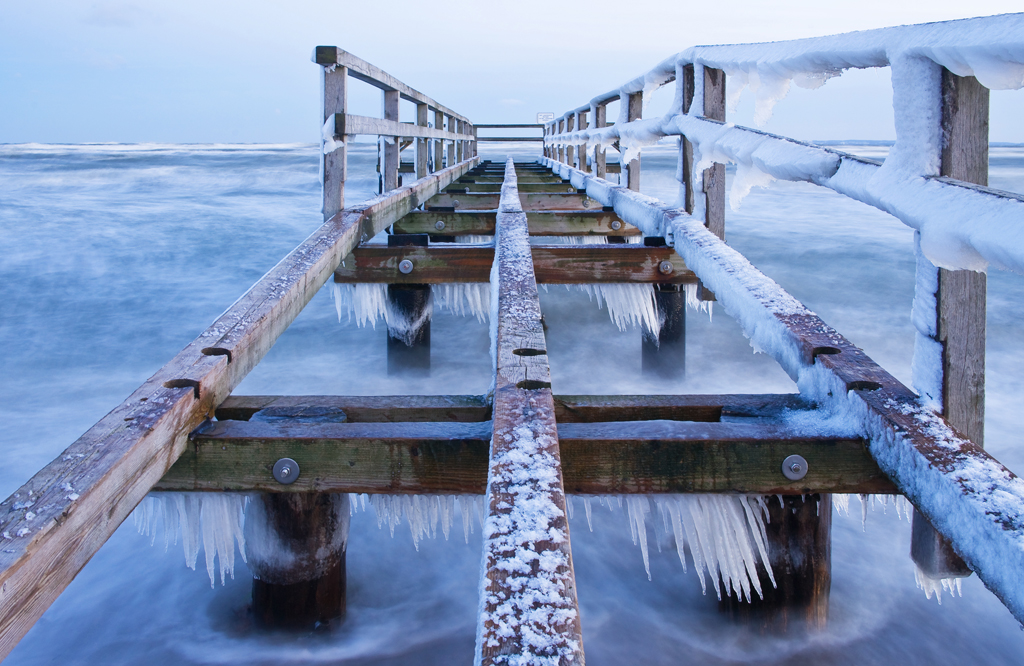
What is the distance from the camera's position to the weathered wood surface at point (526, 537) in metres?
0.83

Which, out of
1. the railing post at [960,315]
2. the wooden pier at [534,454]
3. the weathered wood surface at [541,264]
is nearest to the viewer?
the wooden pier at [534,454]

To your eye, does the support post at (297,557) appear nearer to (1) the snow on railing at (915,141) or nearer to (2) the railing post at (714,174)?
(1) the snow on railing at (915,141)

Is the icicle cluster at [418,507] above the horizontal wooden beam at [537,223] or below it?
below

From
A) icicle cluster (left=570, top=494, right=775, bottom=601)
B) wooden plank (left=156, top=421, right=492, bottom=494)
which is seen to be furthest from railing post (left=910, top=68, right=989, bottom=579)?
wooden plank (left=156, top=421, right=492, bottom=494)

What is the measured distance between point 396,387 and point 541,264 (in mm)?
2291

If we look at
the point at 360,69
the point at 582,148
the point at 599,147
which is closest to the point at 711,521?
the point at 360,69

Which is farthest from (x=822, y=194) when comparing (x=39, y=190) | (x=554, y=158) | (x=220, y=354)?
(x=39, y=190)

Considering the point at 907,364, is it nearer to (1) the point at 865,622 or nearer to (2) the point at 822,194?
(1) the point at 865,622

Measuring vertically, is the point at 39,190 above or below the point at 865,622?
above

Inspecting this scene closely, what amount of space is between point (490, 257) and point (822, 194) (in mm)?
17155

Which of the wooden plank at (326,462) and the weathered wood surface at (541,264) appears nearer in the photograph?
the wooden plank at (326,462)

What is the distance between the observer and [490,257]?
3.82m

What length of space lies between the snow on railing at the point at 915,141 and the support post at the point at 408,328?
10.7 ft

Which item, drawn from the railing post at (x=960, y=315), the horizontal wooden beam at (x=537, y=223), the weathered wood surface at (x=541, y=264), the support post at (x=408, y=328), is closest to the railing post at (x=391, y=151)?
the horizontal wooden beam at (x=537, y=223)
